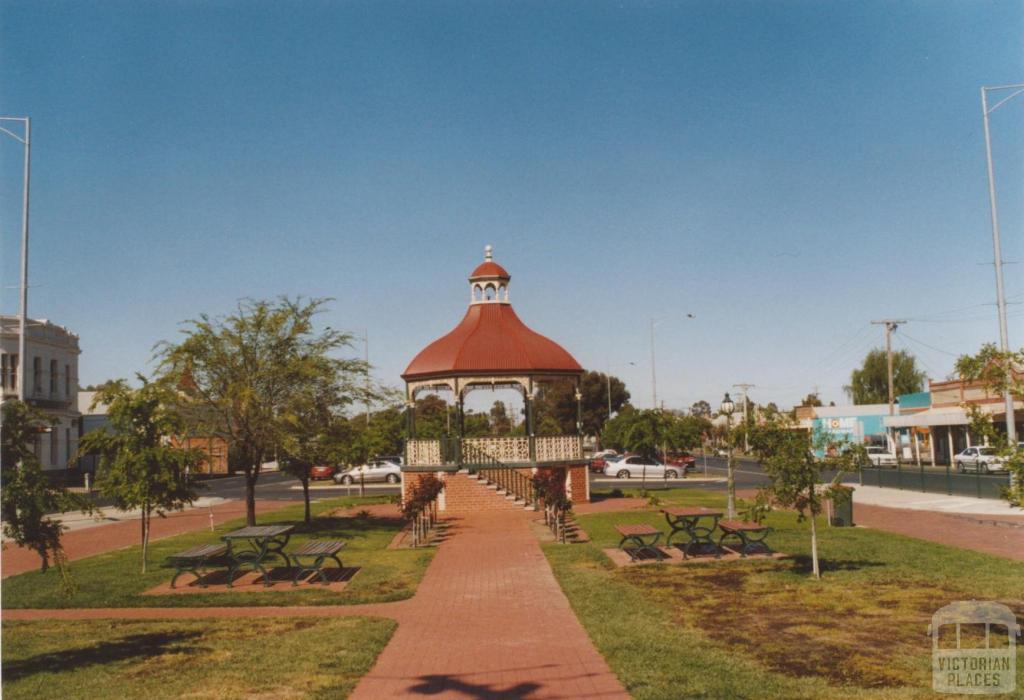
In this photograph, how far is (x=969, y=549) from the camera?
15.7 meters

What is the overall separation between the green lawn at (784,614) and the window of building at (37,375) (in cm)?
3981

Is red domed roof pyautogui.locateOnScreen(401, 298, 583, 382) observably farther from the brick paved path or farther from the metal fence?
the metal fence

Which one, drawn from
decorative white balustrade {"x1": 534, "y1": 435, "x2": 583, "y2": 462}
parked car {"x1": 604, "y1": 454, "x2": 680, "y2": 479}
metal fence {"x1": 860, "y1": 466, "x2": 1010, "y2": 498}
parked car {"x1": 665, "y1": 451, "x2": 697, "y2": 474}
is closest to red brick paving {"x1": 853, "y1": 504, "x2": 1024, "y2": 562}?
metal fence {"x1": 860, "y1": 466, "x2": 1010, "y2": 498}

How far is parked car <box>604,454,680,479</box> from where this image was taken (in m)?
43.3

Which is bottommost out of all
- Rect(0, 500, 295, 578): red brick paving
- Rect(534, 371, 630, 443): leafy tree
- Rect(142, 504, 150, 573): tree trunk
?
Rect(0, 500, 295, 578): red brick paving

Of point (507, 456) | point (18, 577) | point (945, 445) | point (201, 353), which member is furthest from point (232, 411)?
point (945, 445)

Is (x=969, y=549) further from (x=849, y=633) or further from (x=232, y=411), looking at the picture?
(x=232, y=411)

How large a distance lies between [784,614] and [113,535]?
1883 centimetres

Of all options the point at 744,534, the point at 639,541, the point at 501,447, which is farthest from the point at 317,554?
the point at 501,447

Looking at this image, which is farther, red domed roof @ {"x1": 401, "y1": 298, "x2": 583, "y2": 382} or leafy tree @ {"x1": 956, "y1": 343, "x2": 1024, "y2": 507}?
red domed roof @ {"x1": 401, "y1": 298, "x2": 583, "y2": 382}

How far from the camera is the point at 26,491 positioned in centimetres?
767

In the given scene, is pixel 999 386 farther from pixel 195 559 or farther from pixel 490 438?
pixel 490 438

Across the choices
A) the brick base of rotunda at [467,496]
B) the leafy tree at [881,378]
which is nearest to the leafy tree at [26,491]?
the brick base of rotunda at [467,496]

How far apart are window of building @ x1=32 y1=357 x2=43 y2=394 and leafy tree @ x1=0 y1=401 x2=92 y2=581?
4330 cm
